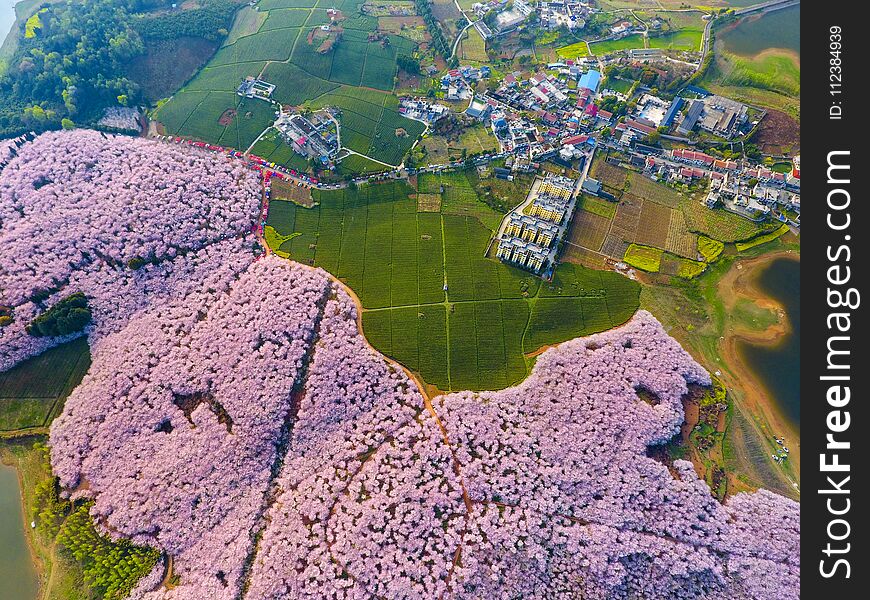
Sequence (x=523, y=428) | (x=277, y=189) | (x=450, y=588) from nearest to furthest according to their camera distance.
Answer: (x=450, y=588) < (x=523, y=428) < (x=277, y=189)

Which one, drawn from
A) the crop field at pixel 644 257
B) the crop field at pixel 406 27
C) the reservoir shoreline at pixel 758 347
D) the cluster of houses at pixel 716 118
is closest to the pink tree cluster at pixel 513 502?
the reservoir shoreline at pixel 758 347

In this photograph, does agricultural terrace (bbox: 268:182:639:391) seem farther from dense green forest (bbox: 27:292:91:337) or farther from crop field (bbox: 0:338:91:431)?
crop field (bbox: 0:338:91:431)

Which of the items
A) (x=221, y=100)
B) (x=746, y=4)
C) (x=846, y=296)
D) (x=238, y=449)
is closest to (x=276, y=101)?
(x=221, y=100)

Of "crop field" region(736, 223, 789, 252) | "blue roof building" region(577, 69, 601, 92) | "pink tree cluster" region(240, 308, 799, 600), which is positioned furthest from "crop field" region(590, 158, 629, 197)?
"pink tree cluster" region(240, 308, 799, 600)

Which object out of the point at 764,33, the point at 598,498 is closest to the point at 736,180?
the point at 764,33

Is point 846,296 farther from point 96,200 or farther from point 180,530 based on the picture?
point 96,200
